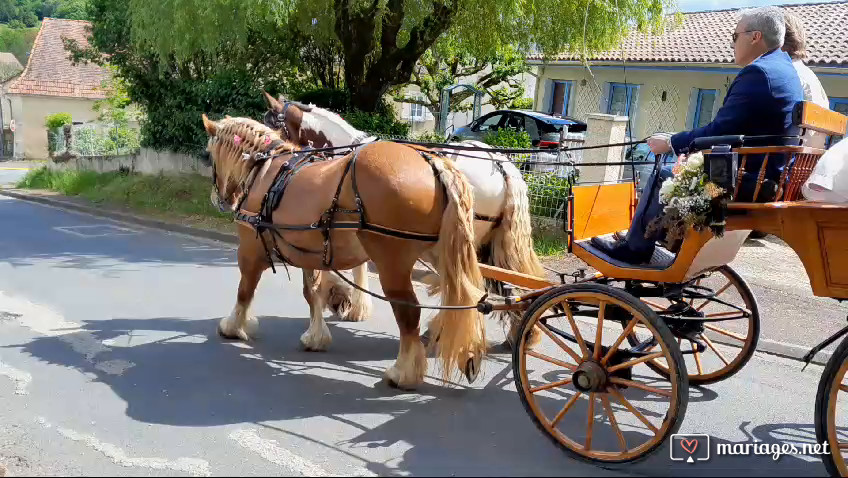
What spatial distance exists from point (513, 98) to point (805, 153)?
20.5m

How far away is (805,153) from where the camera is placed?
330 cm

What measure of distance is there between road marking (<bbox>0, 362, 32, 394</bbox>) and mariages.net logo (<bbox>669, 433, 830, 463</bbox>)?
4316 mm

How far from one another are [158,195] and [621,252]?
12072mm

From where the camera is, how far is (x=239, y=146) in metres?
5.61

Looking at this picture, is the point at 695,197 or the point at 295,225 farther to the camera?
the point at 295,225

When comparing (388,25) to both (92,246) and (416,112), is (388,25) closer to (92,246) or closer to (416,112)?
(92,246)

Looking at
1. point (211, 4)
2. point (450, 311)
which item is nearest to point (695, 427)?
point (450, 311)

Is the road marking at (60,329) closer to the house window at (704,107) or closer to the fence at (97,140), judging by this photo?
the fence at (97,140)

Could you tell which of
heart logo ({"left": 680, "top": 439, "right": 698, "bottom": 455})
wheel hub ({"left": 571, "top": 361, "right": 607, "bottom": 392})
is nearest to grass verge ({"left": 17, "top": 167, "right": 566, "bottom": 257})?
heart logo ({"left": 680, "top": 439, "right": 698, "bottom": 455})

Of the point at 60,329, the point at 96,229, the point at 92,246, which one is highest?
the point at 60,329

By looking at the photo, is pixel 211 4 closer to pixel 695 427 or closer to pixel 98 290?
pixel 98 290

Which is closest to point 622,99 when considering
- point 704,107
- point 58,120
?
point 704,107

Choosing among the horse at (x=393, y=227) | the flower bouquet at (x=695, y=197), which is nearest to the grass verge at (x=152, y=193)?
the horse at (x=393, y=227)

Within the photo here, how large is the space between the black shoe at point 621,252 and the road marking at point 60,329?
3.63m
